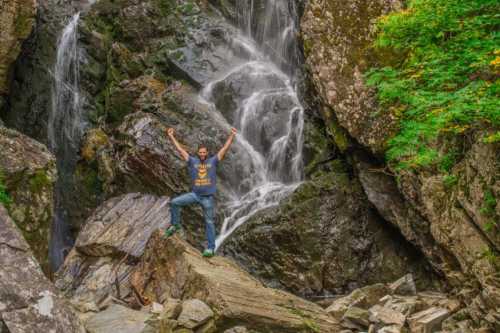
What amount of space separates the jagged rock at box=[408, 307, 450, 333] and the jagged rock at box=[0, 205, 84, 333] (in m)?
5.46

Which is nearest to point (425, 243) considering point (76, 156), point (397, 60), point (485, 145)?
point (485, 145)

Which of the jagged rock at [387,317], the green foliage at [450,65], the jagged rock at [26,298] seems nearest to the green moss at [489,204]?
the green foliage at [450,65]

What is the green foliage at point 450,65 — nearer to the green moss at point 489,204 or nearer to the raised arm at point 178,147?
the green moss at point 489,204

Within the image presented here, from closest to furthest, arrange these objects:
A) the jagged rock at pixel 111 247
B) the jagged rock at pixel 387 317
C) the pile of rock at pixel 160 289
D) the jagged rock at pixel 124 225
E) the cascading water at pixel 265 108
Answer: the pile of rock at pixel 160 289
the jagged rock at pixel 387 317
the jagged rock at pixel 111 247
the jagged rock at pixel 124 225
the cascading water at pixel 265 108

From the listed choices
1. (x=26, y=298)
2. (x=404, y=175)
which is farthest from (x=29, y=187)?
(x=404, y=175)

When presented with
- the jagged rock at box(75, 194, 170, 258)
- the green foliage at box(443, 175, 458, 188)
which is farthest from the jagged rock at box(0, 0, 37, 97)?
the green foliage at box(443, 175, 458, 188)

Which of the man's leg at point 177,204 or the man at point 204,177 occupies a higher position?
the man at point 204,177

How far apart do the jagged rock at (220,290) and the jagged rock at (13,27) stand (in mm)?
12493

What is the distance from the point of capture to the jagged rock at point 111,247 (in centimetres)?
1249

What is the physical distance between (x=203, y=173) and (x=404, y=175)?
4.77 metres

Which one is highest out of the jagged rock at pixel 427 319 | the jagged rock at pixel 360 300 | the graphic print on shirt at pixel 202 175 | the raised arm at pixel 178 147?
the raised arm at pixel 178 147

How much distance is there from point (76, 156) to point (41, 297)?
13460 mm

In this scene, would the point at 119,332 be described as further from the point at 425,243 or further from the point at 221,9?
the point at 221,9

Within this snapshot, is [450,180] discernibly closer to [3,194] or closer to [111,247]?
[111,247]
